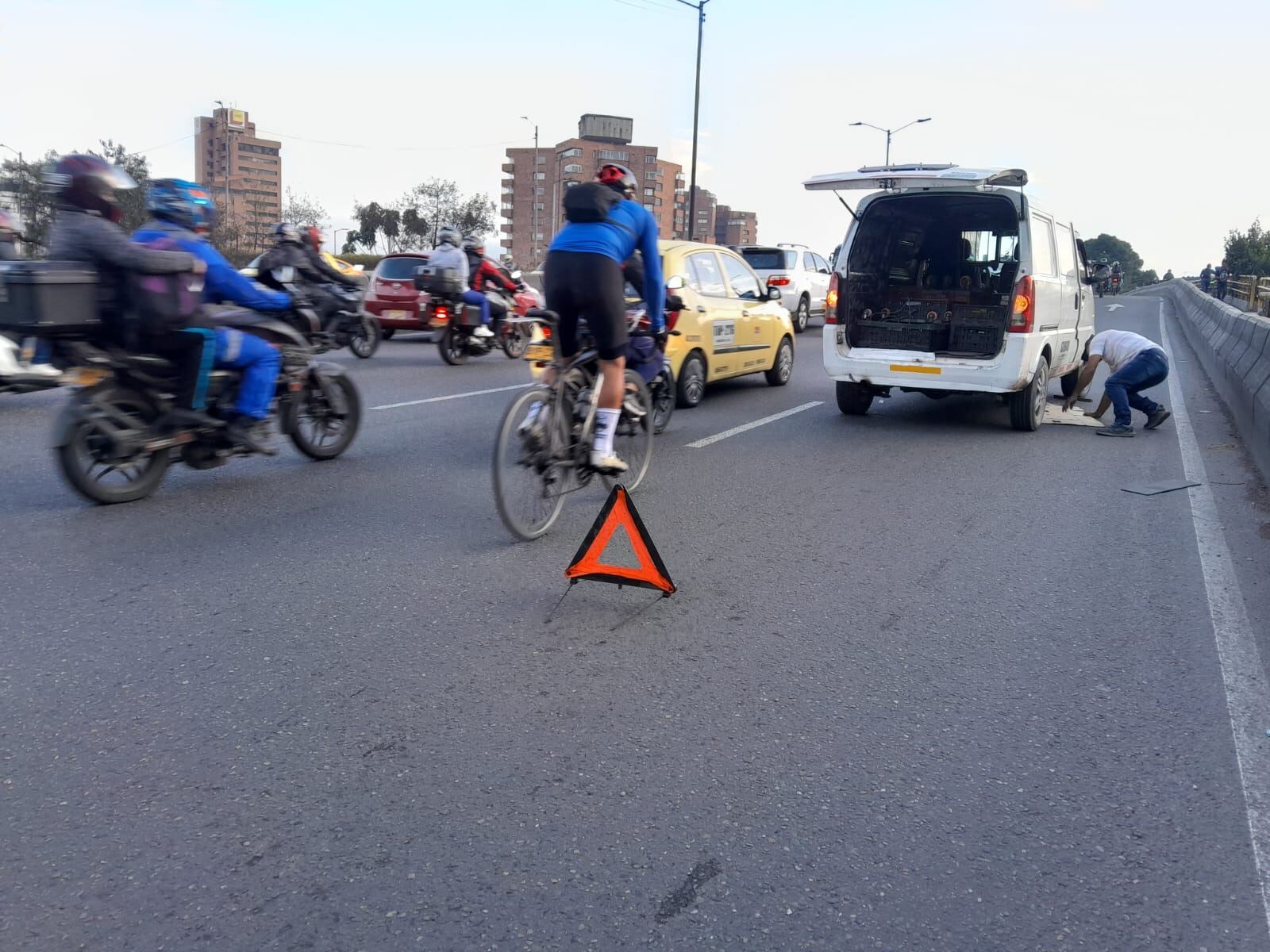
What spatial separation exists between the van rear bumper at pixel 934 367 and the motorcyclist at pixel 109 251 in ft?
19.1

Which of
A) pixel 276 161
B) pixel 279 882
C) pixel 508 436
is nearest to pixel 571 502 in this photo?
pixel 508 436

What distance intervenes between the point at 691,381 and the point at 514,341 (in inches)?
260

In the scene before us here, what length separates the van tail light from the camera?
29.6 feet

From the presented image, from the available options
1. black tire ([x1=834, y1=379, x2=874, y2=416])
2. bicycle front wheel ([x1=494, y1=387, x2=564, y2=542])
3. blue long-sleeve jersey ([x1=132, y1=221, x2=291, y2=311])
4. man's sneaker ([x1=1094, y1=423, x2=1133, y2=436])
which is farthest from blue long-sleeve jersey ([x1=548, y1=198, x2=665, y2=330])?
man's sneaker ([x1=1094, y1=423, x2=1133, y2=436])

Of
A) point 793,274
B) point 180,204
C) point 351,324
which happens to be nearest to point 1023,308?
point 180,204

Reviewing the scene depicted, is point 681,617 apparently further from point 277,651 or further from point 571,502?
point 571,502

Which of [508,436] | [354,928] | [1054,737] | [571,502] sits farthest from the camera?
[571,502]

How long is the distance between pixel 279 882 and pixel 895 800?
1675mm

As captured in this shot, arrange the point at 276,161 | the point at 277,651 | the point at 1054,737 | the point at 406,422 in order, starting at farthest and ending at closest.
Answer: the point at 276,161 < the point at 406,422 < the point at 277,651 < the point at 1054,737

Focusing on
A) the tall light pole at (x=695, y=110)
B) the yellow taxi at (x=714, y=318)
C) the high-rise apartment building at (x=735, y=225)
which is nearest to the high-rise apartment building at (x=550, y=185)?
the high-rise apartment building at (x=735, y=225)

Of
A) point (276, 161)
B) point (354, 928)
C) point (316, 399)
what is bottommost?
point (354, 928)

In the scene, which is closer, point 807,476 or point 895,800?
point 895,800

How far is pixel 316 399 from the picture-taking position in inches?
292

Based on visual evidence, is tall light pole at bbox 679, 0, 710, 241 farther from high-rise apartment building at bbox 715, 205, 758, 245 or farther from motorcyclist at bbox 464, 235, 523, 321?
high-rise apartment building at bbox 715, 205, 758, 245
